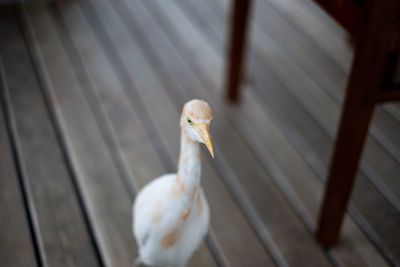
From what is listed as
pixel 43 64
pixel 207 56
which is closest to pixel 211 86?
pixel 207 56

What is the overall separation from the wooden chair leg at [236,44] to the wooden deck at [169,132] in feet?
0.27

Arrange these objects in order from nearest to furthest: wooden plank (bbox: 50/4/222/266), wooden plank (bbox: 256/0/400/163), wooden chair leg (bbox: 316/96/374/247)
→ wooden chair leg (bbox: 316/96/374/247) → wooden plank (bbox: 50/4/222/266) → wooden plank (bbox: 256/0/400/163)

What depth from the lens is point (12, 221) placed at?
53.7 inches

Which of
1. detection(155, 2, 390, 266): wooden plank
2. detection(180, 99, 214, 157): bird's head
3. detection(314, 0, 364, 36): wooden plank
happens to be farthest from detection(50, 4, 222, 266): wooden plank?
detection(314, 0, 364, 36): wooden plank

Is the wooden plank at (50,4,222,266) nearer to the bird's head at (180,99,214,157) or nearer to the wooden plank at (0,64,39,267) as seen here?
the wooden plank at (0,64,39,267)

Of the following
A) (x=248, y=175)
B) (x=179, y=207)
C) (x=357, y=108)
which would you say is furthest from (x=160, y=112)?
(x=357, y=108)

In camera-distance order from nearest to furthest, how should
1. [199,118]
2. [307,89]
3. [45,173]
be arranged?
[199,118]
[45,173]
[307,89]

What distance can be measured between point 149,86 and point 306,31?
873mm

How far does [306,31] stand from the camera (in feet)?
7.06

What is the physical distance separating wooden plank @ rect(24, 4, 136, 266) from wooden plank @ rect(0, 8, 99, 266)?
4 centimetres

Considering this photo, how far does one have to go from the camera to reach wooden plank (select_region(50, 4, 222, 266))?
5.08 ft

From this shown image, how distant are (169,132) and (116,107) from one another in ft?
0.89

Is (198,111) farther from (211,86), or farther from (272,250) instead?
(211,86)

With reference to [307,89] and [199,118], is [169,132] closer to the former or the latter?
[307,89]
